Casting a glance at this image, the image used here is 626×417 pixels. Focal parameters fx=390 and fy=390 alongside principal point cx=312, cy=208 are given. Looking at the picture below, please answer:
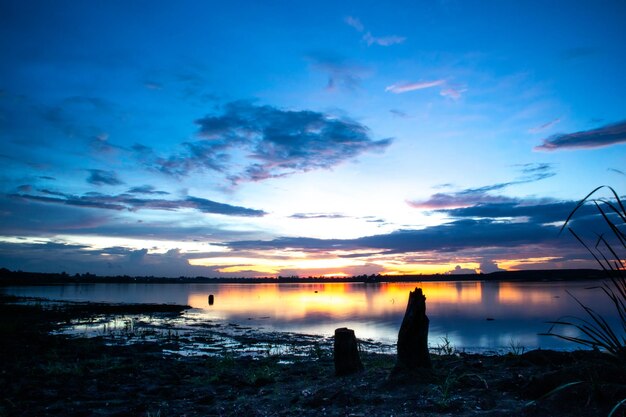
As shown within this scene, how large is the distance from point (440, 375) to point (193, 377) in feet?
27.9

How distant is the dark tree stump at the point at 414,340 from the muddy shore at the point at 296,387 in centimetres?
39

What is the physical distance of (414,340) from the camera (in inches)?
378

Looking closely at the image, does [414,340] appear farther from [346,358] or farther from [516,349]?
[516,349]

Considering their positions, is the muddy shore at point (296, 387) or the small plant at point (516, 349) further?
→ the small plant at point (516, 349)

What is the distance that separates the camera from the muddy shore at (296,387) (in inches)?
242

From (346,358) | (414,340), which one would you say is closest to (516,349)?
(346,358)

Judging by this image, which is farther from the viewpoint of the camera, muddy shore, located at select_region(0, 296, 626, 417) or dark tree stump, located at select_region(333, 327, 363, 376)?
dark tree stump, located at select_region(333, 327, 363, 376)

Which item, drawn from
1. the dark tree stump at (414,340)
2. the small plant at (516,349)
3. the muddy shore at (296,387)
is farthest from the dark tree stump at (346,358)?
the small plant at (516,349)

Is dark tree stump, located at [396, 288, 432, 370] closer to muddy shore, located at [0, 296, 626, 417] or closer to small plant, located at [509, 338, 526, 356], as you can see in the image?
muddy shore, located at [0, 296, 626, 417]

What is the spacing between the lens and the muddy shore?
6.15 meters

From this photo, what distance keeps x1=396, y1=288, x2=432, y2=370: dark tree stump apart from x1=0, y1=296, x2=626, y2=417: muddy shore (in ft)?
1.27

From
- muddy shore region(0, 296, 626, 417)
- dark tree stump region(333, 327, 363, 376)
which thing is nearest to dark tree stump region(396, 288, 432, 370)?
muddy shore region(0, 296, 626, 417)

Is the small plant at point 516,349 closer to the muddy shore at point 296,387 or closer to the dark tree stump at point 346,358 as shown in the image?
the muddy shore at point 296,387

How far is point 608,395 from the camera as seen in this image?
560 cm
